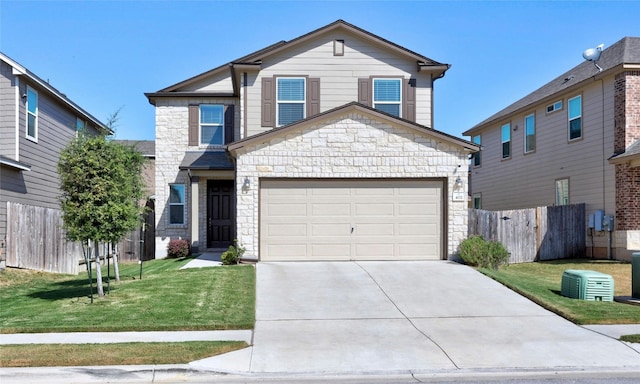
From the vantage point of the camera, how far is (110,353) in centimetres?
759

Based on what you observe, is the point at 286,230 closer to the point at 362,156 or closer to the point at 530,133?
the point at 362,156

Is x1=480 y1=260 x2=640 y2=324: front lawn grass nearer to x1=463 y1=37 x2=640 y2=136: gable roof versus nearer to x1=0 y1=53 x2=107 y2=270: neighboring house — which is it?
x1=463 y1=37 x2=640 y2=136: gable roof

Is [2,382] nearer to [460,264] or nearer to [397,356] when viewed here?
[397,356]

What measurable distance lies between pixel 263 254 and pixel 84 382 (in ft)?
29.2

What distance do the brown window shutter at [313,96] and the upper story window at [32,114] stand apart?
9.27 m

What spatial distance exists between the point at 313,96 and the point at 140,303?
977cm

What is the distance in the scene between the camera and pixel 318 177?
15578 mm

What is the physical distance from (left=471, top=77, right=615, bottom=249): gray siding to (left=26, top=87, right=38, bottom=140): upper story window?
1966cm

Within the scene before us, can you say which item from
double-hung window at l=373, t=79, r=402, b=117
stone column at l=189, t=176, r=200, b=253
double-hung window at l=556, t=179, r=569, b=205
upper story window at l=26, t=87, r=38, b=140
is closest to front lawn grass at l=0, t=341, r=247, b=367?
double-hung window at l=373, t=79, r=402, b=117

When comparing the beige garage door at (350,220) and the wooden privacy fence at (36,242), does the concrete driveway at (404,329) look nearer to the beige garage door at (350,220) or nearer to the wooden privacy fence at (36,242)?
the beige garage door at (350,220)

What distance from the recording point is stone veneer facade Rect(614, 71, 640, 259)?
17938 millimetres

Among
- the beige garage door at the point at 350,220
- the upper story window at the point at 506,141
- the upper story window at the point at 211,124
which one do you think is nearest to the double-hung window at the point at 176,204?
the upper story window at the point at 211,124

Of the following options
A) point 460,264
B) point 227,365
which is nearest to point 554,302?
point 460,264

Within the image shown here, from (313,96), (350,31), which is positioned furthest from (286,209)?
(350,31)
